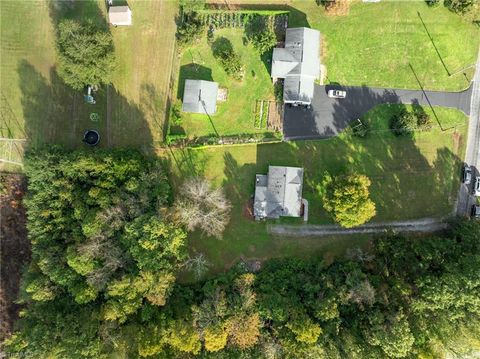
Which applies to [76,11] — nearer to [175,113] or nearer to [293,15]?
[175,113]

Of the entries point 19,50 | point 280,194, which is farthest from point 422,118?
point 19,50

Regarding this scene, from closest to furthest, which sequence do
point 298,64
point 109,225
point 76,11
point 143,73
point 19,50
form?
1. point 109,225
2. point 298,64
3. point 143,73
4. point 76,11
5. point 19,50

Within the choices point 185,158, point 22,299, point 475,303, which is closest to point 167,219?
point 185,158

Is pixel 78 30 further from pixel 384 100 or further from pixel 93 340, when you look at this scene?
pixel 384 100

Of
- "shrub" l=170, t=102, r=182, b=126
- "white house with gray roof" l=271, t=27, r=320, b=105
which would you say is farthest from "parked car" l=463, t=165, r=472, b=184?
"shrub" l=170, t=102, r=182, b=126

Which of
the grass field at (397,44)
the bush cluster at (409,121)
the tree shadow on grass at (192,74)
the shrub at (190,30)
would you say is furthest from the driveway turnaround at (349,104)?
the shrub at (190,30)

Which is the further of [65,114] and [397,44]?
[65,114]
